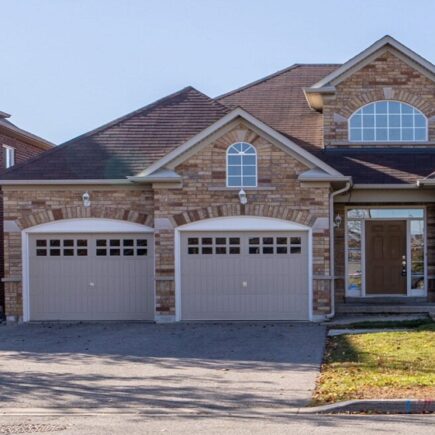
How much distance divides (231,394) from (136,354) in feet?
13.3

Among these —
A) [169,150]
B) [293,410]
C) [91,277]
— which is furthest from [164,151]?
[293,410]

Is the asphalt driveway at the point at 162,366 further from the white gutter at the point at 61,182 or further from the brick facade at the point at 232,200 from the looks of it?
the white gutter at the point at 61,182

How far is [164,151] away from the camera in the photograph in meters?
20.3

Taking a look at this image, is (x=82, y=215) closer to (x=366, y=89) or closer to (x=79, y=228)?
(x=79, y=228)

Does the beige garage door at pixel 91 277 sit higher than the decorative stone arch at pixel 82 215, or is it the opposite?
the decorative stone arch at pixel 82 215

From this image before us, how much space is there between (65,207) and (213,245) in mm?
3729

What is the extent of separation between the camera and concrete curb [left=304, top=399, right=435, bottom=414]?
9438 mm

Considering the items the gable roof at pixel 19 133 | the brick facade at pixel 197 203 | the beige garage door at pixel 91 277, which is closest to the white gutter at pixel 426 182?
the brick facade at pixel 197 203

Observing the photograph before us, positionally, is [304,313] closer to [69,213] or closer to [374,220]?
[374,220]

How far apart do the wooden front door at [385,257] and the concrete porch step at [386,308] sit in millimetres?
1194

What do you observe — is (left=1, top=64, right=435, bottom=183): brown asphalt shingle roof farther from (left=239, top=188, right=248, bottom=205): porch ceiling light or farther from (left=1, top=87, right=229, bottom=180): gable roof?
(left=239, top=188, right=248, bottom=205): porch ceiling light

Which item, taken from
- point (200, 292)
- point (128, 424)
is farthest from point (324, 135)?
point (128, 424)

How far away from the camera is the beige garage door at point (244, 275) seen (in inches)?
747

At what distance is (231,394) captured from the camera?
1057 centimetres
